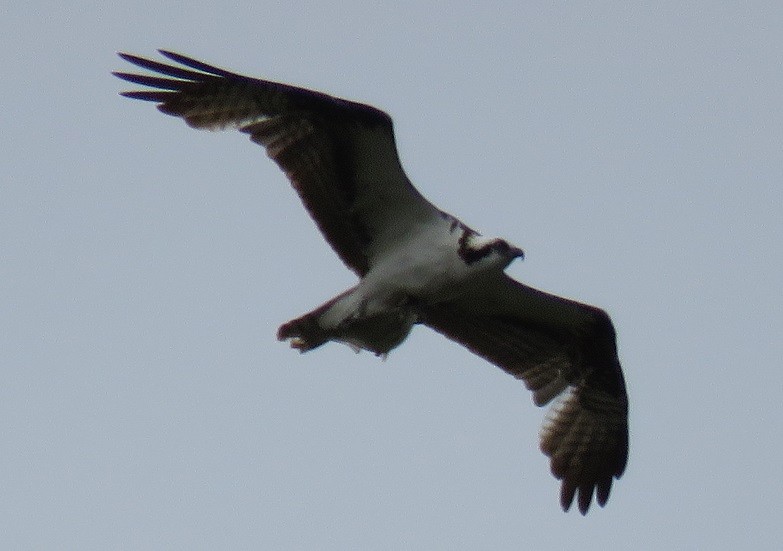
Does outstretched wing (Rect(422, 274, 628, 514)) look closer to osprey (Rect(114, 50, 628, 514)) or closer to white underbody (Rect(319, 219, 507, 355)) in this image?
osprey (Rect(114, 50, 628, 514))

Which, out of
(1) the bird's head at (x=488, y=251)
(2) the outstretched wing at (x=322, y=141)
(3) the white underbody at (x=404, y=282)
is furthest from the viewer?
(3) the white underbody at (x=404, y=282)

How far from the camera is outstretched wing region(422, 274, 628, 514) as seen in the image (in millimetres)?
11117

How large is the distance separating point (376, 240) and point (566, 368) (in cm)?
221

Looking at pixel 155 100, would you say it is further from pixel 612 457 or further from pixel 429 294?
pixel 612 457

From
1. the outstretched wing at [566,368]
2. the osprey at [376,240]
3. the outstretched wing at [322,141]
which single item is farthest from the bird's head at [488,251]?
the outstretched wing at [566,368]

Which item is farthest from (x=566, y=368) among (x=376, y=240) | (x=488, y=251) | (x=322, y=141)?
(x=322, y=141)

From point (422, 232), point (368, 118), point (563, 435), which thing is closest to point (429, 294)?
point (422, 232)

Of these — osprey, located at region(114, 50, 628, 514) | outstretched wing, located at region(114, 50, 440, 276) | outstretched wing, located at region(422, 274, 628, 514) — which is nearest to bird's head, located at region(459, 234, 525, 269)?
osprey, located at region(114, 50, 628, 514)

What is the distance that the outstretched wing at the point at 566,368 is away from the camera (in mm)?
11117

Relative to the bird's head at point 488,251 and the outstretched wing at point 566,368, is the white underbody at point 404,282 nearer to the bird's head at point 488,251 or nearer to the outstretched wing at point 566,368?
the bird's head at point 488,251

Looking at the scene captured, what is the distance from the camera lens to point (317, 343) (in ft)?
33.4

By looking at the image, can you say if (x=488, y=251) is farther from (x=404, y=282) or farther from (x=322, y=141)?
(x=322, y=141)

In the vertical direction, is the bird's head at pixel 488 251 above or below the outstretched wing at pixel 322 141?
below

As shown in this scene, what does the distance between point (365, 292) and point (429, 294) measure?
1.52 ft
